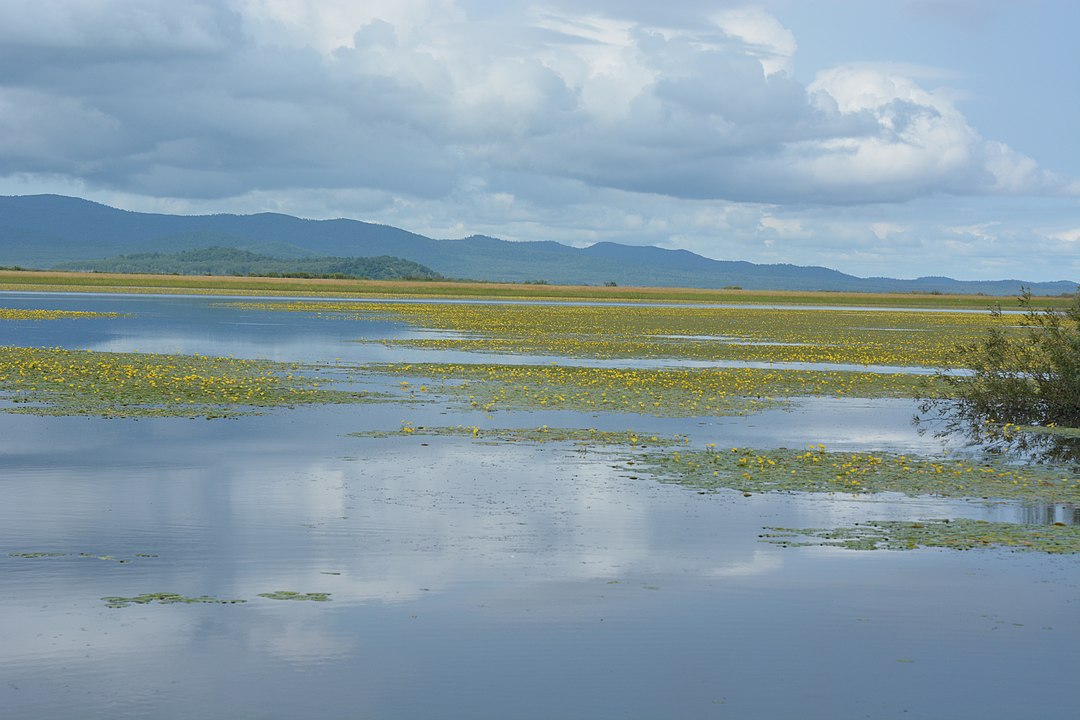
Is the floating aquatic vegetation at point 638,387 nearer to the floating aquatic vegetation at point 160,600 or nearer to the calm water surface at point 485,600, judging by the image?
the calm water surface at point 485,600

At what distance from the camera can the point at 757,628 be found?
12.5 metres

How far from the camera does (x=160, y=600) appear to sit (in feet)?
41.8

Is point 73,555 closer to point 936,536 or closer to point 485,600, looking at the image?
point 485,600

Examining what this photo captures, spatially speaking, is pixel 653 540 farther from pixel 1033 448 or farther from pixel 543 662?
pixel 1033 448

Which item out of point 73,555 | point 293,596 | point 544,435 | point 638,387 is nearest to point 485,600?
point 293,596

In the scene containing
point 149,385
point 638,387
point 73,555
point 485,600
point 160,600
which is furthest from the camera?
point 638,387

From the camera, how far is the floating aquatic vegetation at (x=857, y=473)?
20375 mm

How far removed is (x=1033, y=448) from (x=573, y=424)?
9814 mm

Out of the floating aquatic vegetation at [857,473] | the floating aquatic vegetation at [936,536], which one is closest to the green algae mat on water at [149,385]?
the floating aquatic vegetation at [857,473]

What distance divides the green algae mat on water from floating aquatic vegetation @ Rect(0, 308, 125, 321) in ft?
103

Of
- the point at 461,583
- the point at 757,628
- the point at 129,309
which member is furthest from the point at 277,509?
the point at 129,309

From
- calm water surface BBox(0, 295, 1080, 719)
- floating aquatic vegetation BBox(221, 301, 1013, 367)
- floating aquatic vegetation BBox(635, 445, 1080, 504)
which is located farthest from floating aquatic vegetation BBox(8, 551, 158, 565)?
floating aquatic vegetation BBox(221, 301, 1013, 367)

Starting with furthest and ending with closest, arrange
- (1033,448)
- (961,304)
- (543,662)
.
→ (961,304) < (1033,448) < (543,662)

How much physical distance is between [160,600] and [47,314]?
71.7m
